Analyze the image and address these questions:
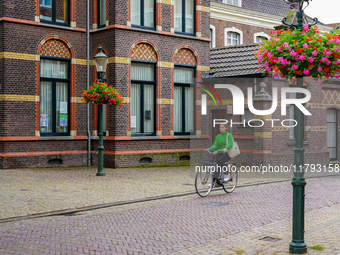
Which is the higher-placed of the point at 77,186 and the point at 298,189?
the point at 298,189

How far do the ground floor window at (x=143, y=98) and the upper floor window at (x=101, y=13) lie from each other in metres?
2.17

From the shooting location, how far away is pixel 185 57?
843 inches

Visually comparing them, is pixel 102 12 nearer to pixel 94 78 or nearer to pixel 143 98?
pixel 94 78

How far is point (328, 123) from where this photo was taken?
24.0 m

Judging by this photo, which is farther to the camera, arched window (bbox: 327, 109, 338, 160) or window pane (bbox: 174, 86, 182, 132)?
arched window (bbox: 327, 109, 338, 160)

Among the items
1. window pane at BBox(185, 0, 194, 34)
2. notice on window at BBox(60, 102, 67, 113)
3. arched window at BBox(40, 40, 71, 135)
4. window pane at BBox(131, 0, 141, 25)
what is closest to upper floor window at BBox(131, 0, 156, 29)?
window pane at BBox(131, 0, 141, 25)

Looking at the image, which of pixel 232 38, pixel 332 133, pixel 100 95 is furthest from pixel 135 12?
pixel 332 133

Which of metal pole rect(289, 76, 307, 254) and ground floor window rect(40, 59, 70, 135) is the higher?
ground floor window rect(40, 59, 70, 135)

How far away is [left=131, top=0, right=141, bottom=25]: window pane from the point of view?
19.7 m

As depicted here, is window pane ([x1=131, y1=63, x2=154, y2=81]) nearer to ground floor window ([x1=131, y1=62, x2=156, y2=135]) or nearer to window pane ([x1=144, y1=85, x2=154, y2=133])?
ground floor window ([x1=131, y1=62, x2=156, y2=135])

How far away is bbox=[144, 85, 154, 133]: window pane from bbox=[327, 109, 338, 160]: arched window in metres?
9.60

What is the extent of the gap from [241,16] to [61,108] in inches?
588

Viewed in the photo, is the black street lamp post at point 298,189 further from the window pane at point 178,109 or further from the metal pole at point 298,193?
the window pane at point 178,109

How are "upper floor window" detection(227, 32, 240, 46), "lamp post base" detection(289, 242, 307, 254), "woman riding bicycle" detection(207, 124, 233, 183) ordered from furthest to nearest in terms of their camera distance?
1. "upper floor window" detection(227, 32, 240, 46)
2. "woman riding bicycle" detection(207, 124, 233, 183)
3. "lamp post base" detection(289, 242, 307, 254)
